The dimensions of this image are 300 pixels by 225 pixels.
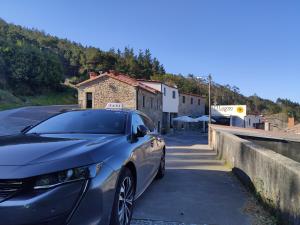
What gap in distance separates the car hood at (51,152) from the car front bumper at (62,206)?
0.21m

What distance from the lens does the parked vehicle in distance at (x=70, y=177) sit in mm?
3002

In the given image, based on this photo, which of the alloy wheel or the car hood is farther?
the alloy wheel

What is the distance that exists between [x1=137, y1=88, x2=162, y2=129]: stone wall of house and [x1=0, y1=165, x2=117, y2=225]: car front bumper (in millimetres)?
31208

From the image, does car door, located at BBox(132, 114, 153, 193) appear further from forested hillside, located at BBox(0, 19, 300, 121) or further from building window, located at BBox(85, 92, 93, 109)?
forested hillside, located at BBox(0, 19, 300, 121)

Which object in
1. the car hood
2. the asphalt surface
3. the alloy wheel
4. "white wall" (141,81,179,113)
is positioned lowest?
the asphalt surface

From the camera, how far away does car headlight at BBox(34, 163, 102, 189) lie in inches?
121

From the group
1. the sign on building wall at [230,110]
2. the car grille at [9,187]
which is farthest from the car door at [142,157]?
the sign on building wall at [230,110]

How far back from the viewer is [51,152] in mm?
3527

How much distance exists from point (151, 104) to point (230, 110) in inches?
915

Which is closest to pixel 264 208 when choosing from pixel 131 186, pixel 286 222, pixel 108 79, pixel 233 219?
pixel 233 219

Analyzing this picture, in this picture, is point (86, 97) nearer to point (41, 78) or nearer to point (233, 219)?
point (41, 78)

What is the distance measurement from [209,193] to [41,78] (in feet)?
165

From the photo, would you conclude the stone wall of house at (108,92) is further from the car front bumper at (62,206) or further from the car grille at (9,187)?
the car grille at (9,187)

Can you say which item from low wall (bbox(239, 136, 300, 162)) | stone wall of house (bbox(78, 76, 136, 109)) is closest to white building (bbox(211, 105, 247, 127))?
stone wall of house (bbox(78, 76, 136, 109))
